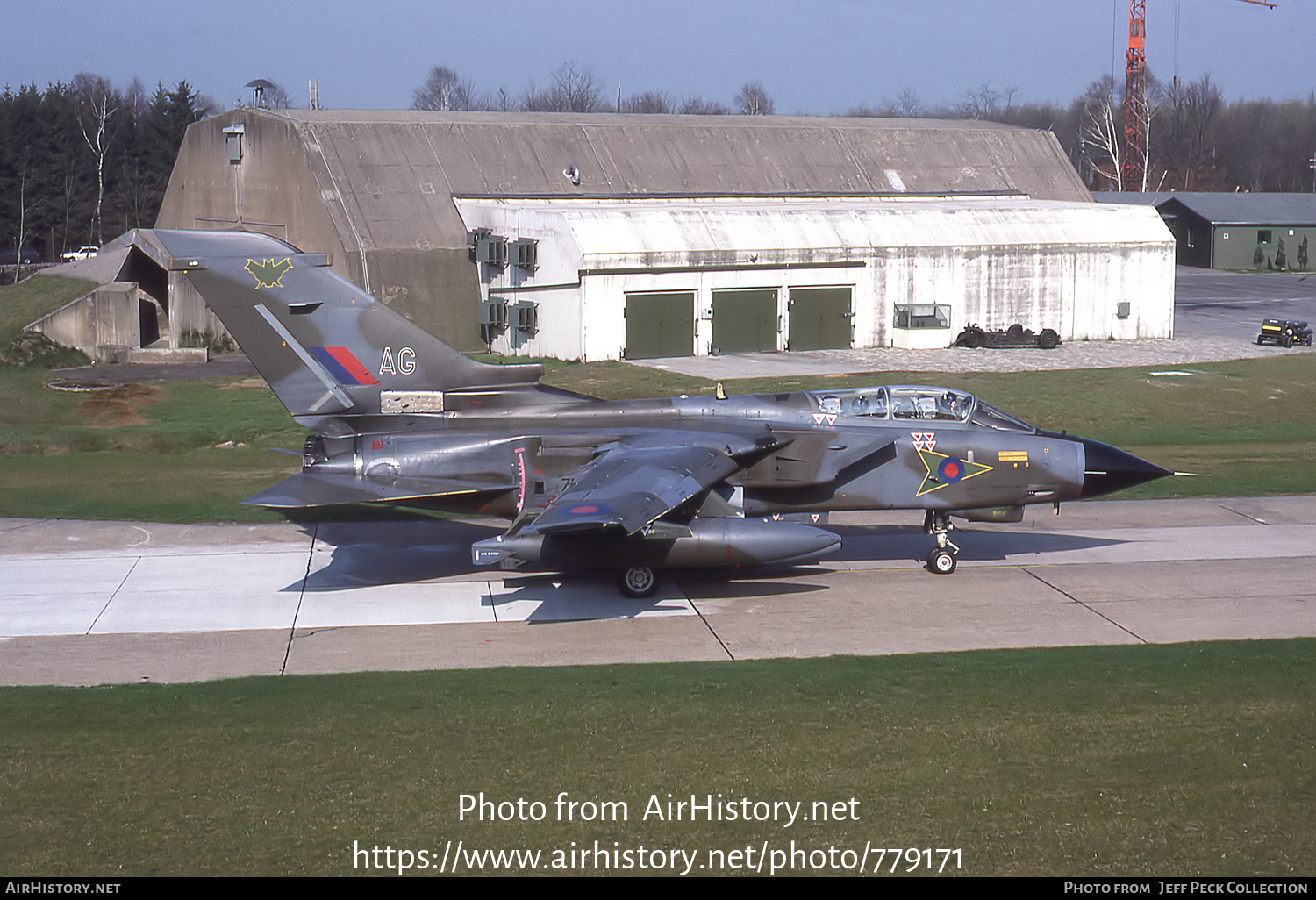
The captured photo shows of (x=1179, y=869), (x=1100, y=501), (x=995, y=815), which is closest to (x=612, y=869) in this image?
(x=995, y=815)

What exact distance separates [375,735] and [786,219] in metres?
36.6

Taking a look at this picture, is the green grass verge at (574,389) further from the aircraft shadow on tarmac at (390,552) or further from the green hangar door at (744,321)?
the green hangar door at (744,321)

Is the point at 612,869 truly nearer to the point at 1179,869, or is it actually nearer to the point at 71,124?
the point at 1179,869

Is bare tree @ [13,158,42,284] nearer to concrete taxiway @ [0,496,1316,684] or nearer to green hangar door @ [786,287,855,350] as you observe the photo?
green hangar door @ [786,287,855,350]

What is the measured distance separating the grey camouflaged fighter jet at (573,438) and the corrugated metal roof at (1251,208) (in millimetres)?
74343

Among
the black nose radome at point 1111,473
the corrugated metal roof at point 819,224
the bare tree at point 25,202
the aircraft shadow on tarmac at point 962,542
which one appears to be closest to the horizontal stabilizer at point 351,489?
the aircraft shadow on tarmac at point 962,542

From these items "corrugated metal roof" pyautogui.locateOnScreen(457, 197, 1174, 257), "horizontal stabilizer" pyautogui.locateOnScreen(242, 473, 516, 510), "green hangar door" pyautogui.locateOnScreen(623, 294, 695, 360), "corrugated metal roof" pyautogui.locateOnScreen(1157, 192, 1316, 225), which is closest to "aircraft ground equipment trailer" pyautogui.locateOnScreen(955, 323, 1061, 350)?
"corrugated metal roof" pyautogui.locateOnScreen(457, 197, 1174, 257)

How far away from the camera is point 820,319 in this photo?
45562 millimetres

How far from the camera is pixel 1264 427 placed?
3144 cm

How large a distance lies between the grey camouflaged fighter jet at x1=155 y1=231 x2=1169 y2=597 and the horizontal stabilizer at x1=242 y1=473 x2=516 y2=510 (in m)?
0.03

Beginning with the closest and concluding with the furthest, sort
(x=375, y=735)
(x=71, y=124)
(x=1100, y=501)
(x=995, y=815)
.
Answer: (x=995, y=815), (x=375, y=735), (x=1100, y=501), (x=71, y=124)

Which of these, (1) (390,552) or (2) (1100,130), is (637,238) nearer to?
(1) (390,552)

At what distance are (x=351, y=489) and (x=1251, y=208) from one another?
277 feet

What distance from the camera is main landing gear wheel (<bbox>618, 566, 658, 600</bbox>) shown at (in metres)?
17.5
